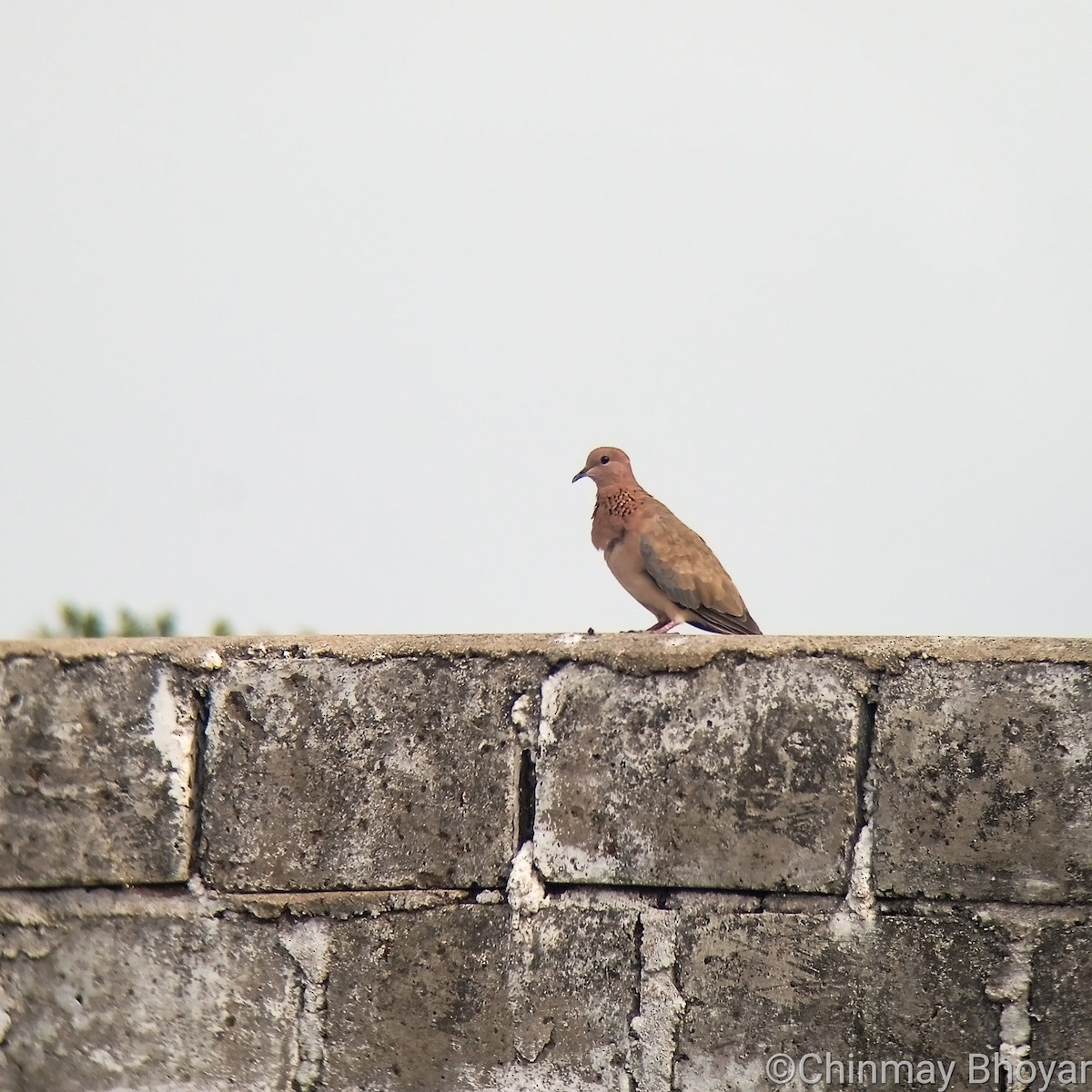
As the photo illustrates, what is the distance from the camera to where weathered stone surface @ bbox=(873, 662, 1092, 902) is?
9.96ft

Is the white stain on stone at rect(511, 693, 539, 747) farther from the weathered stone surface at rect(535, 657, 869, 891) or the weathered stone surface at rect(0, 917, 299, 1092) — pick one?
the weathered stone surface at rect(0, 917, 299, 1092)

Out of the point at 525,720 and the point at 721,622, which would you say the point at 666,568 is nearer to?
the point at 721,622

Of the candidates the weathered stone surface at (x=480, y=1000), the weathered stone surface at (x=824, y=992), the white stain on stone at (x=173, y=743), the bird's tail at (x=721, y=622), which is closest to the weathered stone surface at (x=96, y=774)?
the white stain on stone at (x=173, y=743)

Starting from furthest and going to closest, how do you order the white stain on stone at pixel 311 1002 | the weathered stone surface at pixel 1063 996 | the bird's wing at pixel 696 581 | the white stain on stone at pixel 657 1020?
the bird's wing at pixel 696 581, the white stain on stone at pixel 311 1002, the white stain on stone at pixel 657 1020, the weathered stone surface at pixel 1063 996

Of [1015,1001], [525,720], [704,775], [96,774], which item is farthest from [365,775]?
[1015,1001]

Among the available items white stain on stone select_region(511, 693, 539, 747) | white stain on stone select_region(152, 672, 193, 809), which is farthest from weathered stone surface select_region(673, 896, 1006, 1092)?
white stain on stone select_region(152, 672, 193, 809)

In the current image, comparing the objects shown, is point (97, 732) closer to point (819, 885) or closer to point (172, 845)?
point (172, 845)

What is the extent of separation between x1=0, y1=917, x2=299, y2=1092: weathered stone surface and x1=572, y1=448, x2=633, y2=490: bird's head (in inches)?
101

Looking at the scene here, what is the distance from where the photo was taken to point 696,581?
15.4 ft

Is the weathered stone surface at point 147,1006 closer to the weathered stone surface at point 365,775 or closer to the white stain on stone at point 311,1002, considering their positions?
the white stain on stone at point 311,1002

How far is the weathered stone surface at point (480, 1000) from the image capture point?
10.3ft

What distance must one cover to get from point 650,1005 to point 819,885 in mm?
433

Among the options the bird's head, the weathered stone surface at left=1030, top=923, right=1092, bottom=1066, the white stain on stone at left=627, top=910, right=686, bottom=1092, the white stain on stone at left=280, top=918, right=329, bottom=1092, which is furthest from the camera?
the bird's head

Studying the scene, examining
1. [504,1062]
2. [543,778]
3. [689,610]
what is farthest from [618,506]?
[504,1062]
